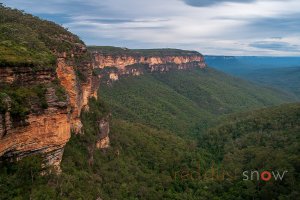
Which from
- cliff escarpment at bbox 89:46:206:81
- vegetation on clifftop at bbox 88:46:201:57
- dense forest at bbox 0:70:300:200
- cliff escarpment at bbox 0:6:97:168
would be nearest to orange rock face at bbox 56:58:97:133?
cliff escarpment at bbox 0:6:97:168

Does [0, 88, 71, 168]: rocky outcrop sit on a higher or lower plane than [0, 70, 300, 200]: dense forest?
higher

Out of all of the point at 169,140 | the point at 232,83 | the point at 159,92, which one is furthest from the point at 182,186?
the point at 232,83

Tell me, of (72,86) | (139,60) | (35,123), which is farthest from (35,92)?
(139,60)

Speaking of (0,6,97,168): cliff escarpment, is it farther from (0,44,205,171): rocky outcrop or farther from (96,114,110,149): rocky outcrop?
(96,114,110,149): rocky outcrop

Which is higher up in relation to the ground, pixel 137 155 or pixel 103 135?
pixel 103 135

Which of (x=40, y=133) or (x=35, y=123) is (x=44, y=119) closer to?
(x=35, y=123)

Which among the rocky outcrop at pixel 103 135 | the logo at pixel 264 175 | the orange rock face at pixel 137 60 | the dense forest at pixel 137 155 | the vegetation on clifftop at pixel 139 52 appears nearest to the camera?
the dense forest at pixel 137 155

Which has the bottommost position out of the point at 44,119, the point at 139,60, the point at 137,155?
the point at 137,155

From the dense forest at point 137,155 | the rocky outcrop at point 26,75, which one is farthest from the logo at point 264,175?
the rocky outcrop at point 26,75

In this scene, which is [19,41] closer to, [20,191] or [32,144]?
[32,144]

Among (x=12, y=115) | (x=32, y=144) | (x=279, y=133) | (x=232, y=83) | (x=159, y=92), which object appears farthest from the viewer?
(x=232, y=83)

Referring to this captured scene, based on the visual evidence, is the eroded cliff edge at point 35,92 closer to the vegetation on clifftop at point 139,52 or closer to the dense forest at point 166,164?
the dense forest at point 166,164
